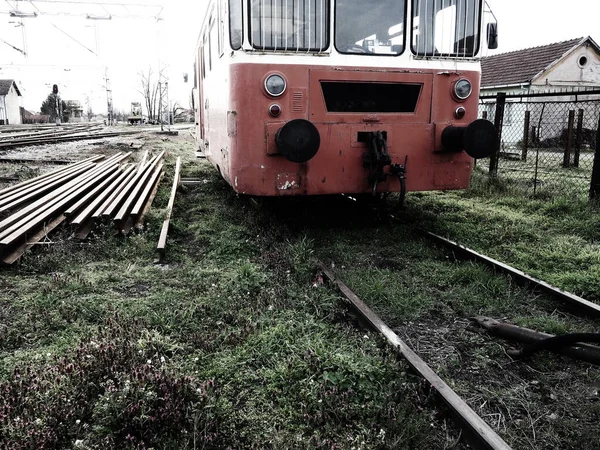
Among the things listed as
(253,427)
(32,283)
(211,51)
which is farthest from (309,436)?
(211,51)

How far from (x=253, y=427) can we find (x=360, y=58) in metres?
4.14

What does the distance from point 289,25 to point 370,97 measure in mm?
1147

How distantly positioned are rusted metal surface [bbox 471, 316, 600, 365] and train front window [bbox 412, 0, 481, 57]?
3.32 m

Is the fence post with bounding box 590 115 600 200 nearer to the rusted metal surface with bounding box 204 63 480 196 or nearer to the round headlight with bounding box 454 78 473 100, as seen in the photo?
the rusted metal surface with bounding box 204 63 480 196

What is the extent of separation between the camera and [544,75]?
25.3 metres

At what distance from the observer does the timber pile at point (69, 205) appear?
5352mm

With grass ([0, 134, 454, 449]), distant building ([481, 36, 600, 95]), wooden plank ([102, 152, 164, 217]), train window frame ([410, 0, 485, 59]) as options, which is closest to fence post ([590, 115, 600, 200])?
train window frame ([410, 0, 485, 59])

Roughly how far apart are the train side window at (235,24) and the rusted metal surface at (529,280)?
9.77 ft

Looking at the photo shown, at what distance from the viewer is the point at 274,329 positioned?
342cm

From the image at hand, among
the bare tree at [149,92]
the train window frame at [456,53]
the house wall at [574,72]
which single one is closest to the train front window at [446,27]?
the train window frame at [456,53]

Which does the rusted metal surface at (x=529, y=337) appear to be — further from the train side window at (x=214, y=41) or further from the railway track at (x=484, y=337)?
the train side window at (x=214, y=41)

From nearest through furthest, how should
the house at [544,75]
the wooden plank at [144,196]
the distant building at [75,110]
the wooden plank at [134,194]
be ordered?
1. the wooden plank at [134,194]
2. the wooden plank at [144,196]
3. the house at [544,75]
4. the distant building at [75,110]

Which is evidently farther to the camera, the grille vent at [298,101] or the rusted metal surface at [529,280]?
the grille vent at [298,101]

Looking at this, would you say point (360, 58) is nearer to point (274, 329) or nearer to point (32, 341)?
point (274, 329)
